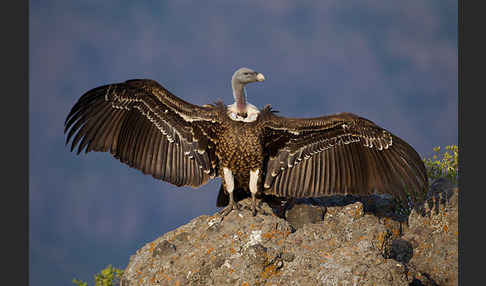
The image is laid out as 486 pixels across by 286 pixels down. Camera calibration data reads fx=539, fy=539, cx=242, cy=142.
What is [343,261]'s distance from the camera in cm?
652

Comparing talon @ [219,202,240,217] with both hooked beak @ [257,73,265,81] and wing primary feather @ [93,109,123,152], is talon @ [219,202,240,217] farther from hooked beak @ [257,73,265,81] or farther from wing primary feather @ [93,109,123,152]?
wing primary feather @ [93,109,123,152]

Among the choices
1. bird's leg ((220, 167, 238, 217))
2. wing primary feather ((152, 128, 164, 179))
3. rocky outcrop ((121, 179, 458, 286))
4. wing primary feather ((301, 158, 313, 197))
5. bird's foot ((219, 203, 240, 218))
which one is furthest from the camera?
wing primary feather ((152, 128, 164, 179))

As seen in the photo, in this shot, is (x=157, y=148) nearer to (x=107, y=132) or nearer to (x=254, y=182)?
(x=107, y=132)

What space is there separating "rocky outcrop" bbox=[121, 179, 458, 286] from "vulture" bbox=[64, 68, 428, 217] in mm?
408

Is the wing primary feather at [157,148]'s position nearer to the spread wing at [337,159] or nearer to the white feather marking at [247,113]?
the white feather marking at [247,113]

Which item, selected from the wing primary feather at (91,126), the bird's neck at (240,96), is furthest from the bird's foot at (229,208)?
the wing primary feather at (91,126)

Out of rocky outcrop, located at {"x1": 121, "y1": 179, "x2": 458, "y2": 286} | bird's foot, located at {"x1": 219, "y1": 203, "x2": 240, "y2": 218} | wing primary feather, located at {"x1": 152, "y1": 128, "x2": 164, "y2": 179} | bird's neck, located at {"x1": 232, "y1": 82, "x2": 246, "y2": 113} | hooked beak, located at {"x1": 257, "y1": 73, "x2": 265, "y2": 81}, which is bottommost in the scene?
rocky outcrop, located at {"x1": 121, "y1": 179, "x2": 458, "y2": 286}

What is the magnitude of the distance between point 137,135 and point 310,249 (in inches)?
132

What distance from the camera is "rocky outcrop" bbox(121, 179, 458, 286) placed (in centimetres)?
652

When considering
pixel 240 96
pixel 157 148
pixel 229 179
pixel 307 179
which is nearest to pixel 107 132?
pixel 157 148

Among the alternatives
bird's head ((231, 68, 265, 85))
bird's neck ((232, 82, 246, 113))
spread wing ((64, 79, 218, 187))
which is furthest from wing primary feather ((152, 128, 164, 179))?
bird's head ((231, 68, 265, 85))

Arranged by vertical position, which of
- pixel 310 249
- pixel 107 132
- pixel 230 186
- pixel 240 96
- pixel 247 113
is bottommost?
pixel 310 249

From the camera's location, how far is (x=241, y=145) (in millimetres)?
7855

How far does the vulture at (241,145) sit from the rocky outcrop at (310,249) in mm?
408
